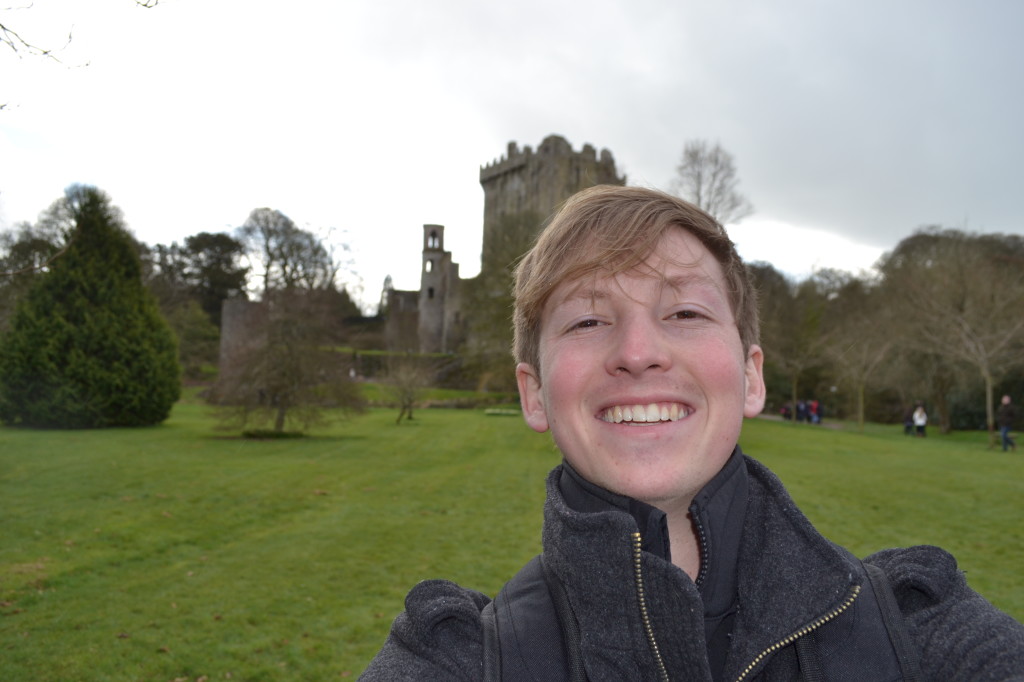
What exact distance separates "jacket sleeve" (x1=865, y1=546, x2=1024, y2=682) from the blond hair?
52cm

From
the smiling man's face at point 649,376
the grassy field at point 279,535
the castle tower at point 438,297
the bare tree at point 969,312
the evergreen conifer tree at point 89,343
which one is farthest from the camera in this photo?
the castle tower at point 438,297

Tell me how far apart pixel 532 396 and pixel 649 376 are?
343 millimetres

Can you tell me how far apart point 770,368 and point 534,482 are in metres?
24.7

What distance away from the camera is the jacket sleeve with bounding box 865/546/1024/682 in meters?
1.15

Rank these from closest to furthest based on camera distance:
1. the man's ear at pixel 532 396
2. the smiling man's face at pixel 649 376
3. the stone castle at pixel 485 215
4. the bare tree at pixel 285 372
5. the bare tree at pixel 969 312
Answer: the smiling man's face at pixel 649 376
the man's ear at pixel 532 396
the bare tree at pixel 285 372
the bare tree at pixel 969 312
the stone castle at pixel 485 215

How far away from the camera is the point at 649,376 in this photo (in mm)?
1394

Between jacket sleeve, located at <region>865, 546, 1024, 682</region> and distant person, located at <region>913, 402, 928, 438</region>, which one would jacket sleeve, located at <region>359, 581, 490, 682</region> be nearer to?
jacket sleeve, located at <region>865, 546, 1024, 682</region>

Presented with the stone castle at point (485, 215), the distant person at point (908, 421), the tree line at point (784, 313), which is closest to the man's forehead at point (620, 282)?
the tree line at point (784, 313)

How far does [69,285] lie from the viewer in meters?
20.0

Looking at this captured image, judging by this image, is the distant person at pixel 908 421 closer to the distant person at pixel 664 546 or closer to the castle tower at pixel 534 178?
the castle tower at pixel 534 178

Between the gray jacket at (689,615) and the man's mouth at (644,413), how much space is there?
19 centimetres

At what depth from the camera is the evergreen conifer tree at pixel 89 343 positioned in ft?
61.7

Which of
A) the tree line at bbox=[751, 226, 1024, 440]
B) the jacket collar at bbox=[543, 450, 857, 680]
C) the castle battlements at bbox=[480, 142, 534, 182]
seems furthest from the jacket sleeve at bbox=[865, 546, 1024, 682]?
the castle battlements at bbox=[480, 142, 534, 182]

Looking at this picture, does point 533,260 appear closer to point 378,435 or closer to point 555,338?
point 555,338
